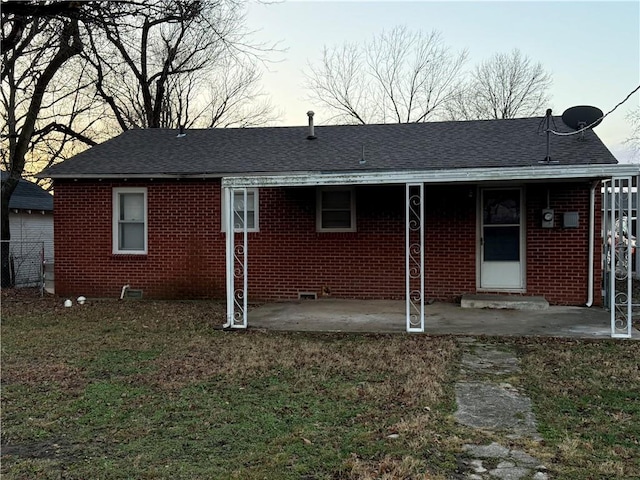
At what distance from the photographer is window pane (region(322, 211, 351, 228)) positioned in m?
11.0

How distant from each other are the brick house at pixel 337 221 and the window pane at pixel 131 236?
0.03 metres

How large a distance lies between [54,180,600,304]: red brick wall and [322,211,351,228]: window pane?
0.73 ft

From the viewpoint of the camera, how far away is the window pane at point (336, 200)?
433 inches

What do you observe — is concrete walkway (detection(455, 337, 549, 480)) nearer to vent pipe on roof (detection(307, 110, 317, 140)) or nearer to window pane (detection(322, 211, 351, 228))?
window pane (detection(322, 211, 351, 228))

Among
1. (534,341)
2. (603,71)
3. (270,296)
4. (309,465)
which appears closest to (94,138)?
(270,296)

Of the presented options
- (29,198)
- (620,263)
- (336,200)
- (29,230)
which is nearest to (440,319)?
(620,263)

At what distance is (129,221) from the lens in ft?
38.2

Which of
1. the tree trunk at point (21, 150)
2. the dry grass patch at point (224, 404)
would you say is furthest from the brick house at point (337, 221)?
the tree trunk at point (21, 150)

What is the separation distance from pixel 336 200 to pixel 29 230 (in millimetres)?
13854

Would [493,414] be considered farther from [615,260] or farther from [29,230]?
[29,230]

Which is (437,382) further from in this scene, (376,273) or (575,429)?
(376,273)

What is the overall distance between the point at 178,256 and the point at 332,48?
18669mm

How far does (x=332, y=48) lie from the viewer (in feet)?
87.9

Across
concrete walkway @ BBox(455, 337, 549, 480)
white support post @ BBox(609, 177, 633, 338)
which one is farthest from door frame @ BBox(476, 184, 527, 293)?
concrete walkway @ BBox(455, 337, 549, 480)
